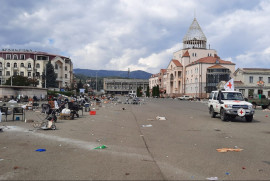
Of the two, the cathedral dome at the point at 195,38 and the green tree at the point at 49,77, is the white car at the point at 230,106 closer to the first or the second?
the green tree at the point at 49,77

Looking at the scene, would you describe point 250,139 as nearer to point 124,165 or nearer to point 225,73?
point 124,165

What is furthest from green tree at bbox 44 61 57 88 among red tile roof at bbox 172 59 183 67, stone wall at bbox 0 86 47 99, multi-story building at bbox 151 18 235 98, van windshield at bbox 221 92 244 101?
van windshield at bbox 221 92 244 101

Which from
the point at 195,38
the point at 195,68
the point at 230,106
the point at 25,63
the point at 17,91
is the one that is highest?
the point at 195,38

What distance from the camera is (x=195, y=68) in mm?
96062

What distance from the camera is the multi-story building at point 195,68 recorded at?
89500 millimetres

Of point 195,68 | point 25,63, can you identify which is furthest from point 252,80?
point 25,63

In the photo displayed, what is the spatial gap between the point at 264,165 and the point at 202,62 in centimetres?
8833

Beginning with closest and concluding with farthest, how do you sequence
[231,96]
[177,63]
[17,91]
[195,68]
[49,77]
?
[231,96] < [17,91] < [49,77] < [195,68] < [177,63]

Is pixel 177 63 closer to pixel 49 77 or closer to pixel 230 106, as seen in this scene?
pixel 49 77

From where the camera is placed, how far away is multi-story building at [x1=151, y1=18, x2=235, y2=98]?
89.5 m

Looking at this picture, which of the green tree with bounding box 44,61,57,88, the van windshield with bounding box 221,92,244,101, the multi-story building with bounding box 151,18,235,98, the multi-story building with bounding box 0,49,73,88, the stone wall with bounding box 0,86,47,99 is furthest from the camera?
the multi-story building with bounding box 0,49,73,88

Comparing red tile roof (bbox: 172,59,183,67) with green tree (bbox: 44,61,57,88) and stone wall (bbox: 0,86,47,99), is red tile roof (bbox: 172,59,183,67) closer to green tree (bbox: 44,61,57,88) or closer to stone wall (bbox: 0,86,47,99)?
green tree (bbox: 44,61,57,88)

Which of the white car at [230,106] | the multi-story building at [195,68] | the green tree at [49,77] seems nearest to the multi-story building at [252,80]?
the multi-story building at [195,68]

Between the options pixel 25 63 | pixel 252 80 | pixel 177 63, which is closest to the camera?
pixel 252 80
